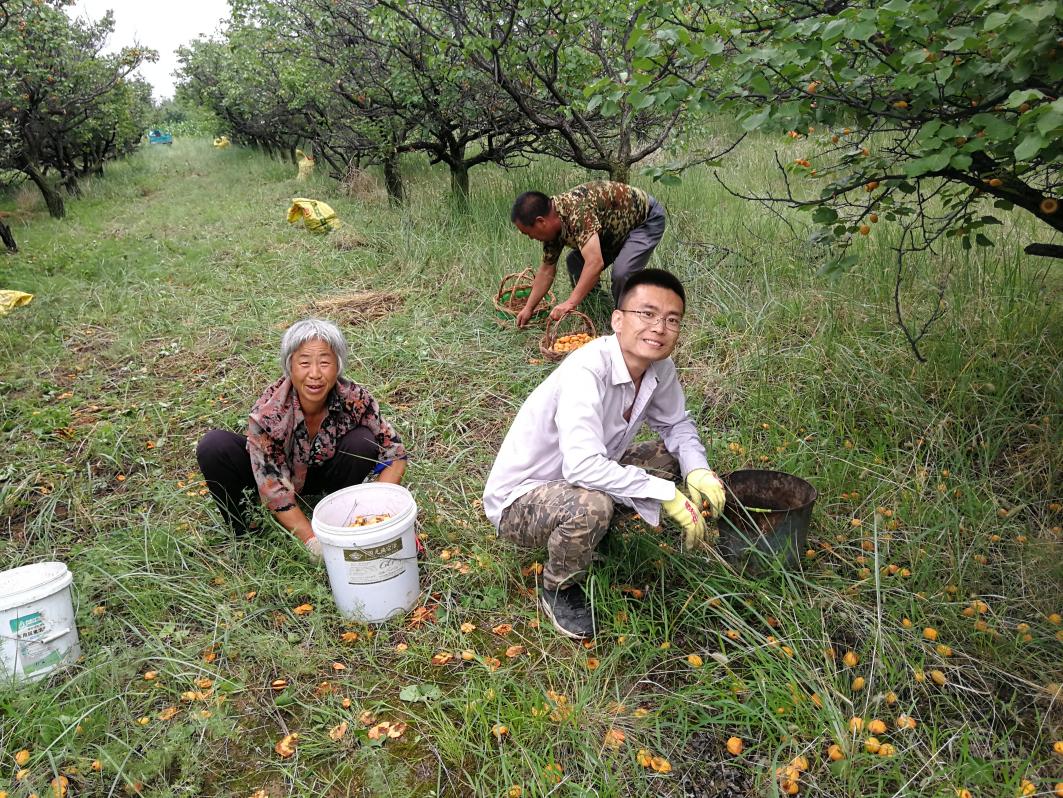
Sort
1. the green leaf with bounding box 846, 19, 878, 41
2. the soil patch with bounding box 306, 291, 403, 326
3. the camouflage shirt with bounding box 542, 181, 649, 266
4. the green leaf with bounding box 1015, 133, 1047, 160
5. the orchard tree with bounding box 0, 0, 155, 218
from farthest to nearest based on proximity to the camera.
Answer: the orchard tree with bounding box 0, 0, 155, 218
the soil patch with bounding box 306, 291, 403, 326
the camouflage shirt with bounding box 542, 181, 649, 266
the green leaf with bounding box 846, 19, 878, 41
the green leaf with bounding box 1015, 133, 1047, 160

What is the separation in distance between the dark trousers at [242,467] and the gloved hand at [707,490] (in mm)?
1308

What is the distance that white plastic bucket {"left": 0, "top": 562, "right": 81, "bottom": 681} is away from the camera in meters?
2.16

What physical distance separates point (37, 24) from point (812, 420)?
12.2 m

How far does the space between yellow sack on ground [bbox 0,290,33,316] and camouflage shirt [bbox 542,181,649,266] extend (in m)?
4.65

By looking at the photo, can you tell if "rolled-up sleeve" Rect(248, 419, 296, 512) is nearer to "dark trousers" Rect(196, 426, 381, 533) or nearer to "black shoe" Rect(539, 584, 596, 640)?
"dark trousers" Rect(196, 426, 381, 533)

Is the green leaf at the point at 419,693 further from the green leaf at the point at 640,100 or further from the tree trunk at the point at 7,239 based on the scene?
the tree trunk at the point at 7,239

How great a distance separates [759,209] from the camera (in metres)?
6.23

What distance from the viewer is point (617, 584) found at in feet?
8.24

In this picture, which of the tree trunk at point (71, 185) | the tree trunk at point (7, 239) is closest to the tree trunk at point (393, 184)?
the tree trunk at point (7, 239)

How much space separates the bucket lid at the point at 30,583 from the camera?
215 cm

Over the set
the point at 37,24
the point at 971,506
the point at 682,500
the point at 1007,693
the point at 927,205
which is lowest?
the point at 1007,693

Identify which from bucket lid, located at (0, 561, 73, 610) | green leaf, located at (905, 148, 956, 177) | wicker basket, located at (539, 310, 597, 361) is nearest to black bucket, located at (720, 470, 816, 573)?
green leaf, located at (905, 148, 956, 177)

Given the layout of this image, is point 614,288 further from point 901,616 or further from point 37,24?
point 37,24

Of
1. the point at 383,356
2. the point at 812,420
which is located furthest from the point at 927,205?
the point at 383,356
